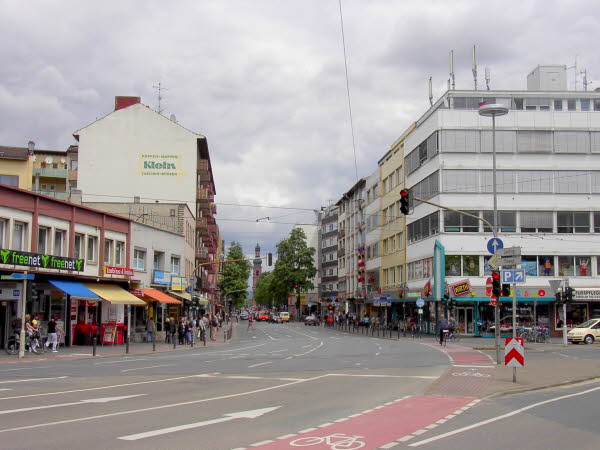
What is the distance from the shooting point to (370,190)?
272ft

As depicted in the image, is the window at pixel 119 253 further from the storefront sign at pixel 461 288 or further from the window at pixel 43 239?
the storefront sign at pixel 461 288

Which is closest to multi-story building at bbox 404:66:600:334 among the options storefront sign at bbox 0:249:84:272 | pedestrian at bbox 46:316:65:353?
storefront sign at bbox 0:249:84:272

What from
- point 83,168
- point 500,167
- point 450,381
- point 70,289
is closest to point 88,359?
point 70,289

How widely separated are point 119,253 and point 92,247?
10.6ft

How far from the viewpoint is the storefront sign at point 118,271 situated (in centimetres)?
3903

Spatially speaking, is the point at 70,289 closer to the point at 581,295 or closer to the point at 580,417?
the point at 580,417

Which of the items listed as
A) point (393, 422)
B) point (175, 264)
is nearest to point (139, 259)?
point (175, 264)

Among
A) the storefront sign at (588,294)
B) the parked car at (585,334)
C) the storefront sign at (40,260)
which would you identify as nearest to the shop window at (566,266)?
the storefront sign at (588,294)

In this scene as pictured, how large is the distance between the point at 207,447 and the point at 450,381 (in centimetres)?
1053

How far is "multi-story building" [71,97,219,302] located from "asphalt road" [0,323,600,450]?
130 ft

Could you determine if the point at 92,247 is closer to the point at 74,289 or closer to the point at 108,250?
the point at 108,250

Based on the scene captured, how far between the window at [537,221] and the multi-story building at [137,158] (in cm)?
2980

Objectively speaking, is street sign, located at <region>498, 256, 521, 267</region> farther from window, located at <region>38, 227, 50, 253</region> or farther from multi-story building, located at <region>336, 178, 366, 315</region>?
multi-story building, located at <region>336, 178, 366, 315</region>

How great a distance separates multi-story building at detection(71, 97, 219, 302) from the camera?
2339 inches
